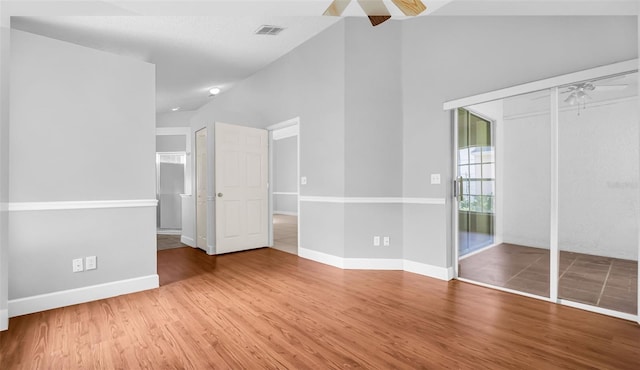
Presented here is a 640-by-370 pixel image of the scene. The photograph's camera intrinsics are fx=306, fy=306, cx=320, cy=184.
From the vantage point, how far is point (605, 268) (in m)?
2.82

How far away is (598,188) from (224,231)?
4556mm

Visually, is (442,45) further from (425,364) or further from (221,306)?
(221,306)

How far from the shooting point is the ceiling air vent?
13.6ft

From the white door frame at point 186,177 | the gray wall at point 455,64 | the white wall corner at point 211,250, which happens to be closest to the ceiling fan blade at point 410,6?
the gray wall at point 455,64

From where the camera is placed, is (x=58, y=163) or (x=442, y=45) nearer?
(x=58, y=163)

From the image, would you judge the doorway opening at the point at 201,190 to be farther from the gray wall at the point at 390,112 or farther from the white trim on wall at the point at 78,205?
the white trim on wall at the point at 78,205

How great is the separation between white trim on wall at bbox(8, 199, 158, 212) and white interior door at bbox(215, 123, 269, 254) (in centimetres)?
154

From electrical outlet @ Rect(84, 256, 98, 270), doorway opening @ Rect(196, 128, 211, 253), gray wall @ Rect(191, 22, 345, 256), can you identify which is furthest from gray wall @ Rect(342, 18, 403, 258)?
electrical outlet @ Rect(84, 256, 98, 270)

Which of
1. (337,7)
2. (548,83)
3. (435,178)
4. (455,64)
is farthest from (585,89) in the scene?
(337,7)

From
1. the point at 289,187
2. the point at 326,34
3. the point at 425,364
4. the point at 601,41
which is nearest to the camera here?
the point at 425,364

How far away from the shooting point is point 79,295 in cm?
288

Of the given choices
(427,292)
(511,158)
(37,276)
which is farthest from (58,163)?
(511,158)

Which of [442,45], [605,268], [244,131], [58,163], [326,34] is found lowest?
[605,268]

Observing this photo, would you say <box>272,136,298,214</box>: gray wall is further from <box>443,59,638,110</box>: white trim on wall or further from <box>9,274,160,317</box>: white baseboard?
<box>443,59,638,110</box>: white trim on wall
